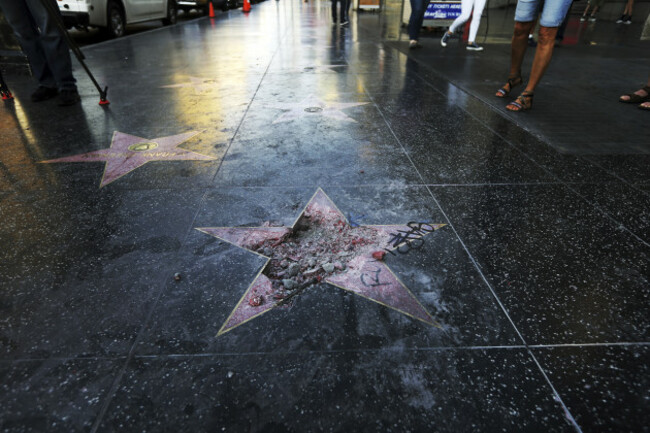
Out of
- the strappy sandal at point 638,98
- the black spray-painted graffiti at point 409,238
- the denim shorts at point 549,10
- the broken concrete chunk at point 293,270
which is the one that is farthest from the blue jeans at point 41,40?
the strappy sandal at point 638,98

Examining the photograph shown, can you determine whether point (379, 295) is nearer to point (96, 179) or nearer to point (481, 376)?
point (481, 376)

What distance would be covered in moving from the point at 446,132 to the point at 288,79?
285 centimetres

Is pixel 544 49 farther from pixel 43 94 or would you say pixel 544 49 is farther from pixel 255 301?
pixel 43 94

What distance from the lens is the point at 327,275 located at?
5.44 feet

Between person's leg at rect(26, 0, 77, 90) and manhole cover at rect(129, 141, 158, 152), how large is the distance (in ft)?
6.37

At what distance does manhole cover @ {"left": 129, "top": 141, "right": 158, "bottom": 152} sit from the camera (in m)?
2.97

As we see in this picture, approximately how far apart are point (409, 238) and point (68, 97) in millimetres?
4258

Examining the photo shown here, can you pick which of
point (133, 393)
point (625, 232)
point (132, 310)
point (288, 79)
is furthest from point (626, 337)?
point (288, 79)

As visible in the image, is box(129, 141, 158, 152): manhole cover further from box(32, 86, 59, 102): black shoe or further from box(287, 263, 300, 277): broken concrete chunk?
box(32, 86, 59, 102): black shoe

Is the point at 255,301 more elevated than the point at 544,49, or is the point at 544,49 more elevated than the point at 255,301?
the point at 544,49

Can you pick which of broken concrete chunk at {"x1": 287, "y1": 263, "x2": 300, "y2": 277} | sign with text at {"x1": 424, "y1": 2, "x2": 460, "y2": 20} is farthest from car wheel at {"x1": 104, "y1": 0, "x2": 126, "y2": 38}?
broken concrete chunk at {"x1": 287, "y1": 263, "x2": 300, "y2": 277}

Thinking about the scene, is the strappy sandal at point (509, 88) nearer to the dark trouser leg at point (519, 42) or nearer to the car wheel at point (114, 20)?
the dark trouser leg at point (519, 42)

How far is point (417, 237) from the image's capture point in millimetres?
1907

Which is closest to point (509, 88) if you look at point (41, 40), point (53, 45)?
point (53, 45)
